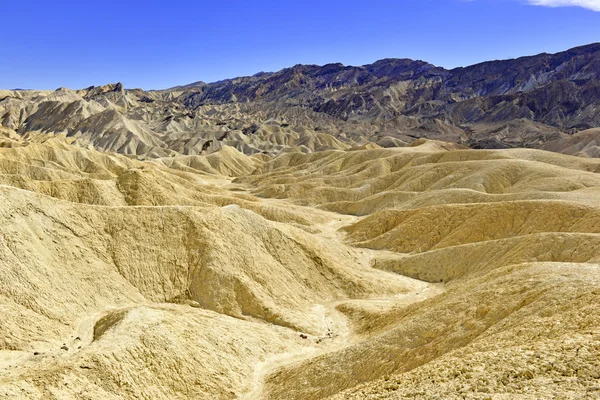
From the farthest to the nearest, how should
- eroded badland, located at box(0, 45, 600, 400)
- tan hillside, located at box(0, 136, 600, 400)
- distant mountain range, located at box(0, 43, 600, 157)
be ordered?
distant mountain range, located at box(0, 43, 600, 157)
eroded badland, located at box(0, 45, 600, 400)
tan hillside, located at box(0, 136, 600, 400)

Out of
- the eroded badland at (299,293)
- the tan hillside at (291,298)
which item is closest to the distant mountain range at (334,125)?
the eroded badland at (299,293)

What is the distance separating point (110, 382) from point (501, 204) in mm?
35952

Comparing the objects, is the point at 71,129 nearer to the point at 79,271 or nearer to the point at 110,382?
the point at 79,271

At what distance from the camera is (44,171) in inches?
2488

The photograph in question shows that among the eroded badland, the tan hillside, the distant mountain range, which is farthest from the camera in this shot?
the distant mountain range

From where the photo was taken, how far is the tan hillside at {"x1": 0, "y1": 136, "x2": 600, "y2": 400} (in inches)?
557

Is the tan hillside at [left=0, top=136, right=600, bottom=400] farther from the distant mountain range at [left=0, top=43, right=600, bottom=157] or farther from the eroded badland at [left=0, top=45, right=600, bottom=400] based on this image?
the distant mountain range at [left=0, top=43, right=600, bottom=157]

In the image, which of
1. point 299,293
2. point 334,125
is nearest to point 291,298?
point 299,293

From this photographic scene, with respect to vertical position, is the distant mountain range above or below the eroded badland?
above

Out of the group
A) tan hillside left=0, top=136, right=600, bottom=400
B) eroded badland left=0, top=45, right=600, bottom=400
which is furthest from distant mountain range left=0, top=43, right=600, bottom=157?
tan hillside left=0, top=136, right=600, bottom=400

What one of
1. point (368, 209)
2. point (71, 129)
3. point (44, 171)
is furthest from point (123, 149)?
point (368, 209)

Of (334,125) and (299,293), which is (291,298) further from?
(334,125)

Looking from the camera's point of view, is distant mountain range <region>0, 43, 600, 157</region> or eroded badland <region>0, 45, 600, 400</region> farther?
distant mountain range <region>0, 43, 600, 157</region>

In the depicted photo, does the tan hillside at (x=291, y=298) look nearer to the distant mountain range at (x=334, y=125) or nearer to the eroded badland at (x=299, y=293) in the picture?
the eroded badland at (x=299, y=293)
